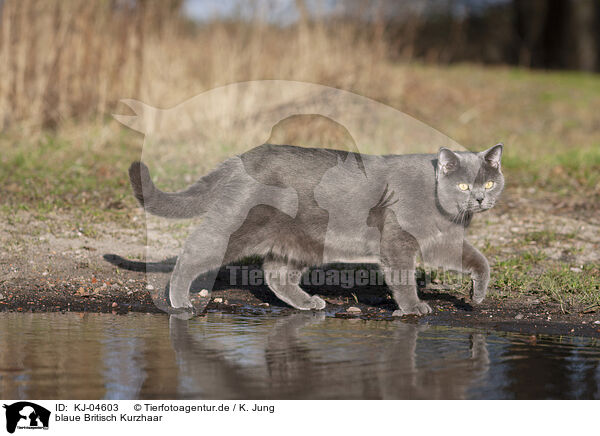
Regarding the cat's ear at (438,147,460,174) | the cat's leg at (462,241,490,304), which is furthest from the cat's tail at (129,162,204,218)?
the cat's leg at (462,241,490,304)

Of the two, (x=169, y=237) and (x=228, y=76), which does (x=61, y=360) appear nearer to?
(x=169, y=237)

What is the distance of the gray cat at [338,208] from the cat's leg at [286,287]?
27cm

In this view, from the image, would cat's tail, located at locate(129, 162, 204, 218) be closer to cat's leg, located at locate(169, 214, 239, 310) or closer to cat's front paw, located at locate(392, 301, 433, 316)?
cat's leg, located at locate(169, 214, 239, 310)

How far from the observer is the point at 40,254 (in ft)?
22.3

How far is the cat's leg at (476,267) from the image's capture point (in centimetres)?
554

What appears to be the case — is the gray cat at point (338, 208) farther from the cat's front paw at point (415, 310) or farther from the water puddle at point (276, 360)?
the water puddle at point (276, 360)

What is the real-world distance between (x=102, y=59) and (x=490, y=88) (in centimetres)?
927

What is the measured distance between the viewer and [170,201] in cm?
562

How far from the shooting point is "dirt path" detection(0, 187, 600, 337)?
560cm

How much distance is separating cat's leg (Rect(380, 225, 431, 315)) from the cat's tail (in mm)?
1361

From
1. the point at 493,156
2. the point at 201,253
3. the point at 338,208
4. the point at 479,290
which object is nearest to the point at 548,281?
the point at 479,290

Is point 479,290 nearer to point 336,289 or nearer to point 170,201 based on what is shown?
point 336,289

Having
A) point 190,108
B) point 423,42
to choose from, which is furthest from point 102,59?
point 423,42
